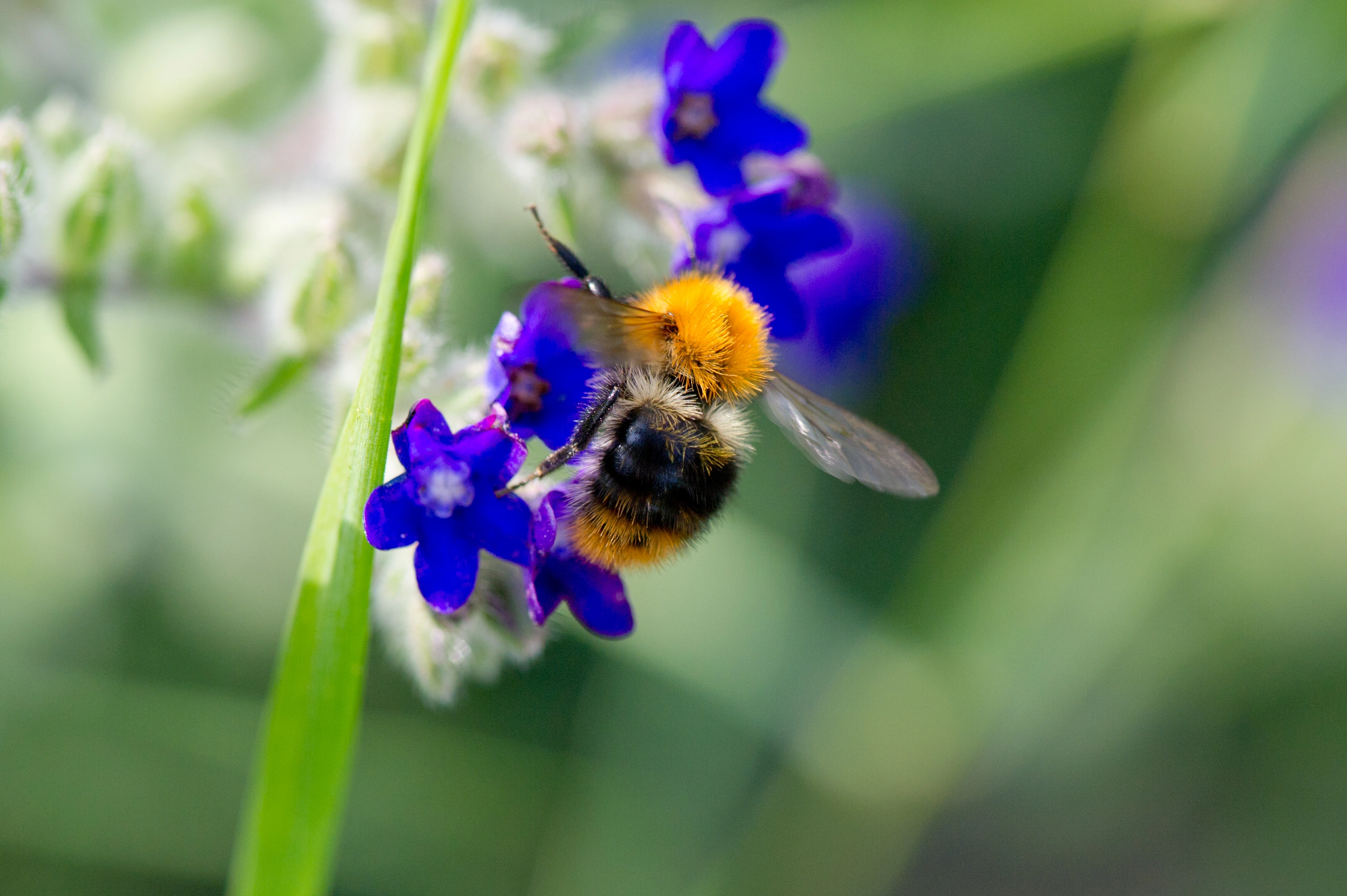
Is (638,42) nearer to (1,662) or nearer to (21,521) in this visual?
(21,521)

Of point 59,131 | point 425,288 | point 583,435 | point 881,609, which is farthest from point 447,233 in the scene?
point 881,609

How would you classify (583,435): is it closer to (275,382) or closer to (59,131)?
(275,382)

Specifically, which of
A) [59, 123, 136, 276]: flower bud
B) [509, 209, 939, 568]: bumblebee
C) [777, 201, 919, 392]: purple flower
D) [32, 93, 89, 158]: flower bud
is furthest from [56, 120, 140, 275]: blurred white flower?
[777, 201, 919, 392]: purple flower

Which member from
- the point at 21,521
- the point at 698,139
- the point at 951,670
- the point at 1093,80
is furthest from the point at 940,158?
the point at 21,521

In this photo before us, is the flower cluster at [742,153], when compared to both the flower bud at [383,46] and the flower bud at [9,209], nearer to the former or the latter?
the flower bud at [383,46]

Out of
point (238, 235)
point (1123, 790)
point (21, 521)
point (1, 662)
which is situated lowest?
point (1, 662)

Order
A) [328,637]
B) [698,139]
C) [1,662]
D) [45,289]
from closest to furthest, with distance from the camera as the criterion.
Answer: [328,637] < [698,139] < [45,289] < [1,662]

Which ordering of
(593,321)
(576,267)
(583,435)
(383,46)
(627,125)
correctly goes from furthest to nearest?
(627,125) → (383,46) → (576,267) → (583,435) → (593,321)
